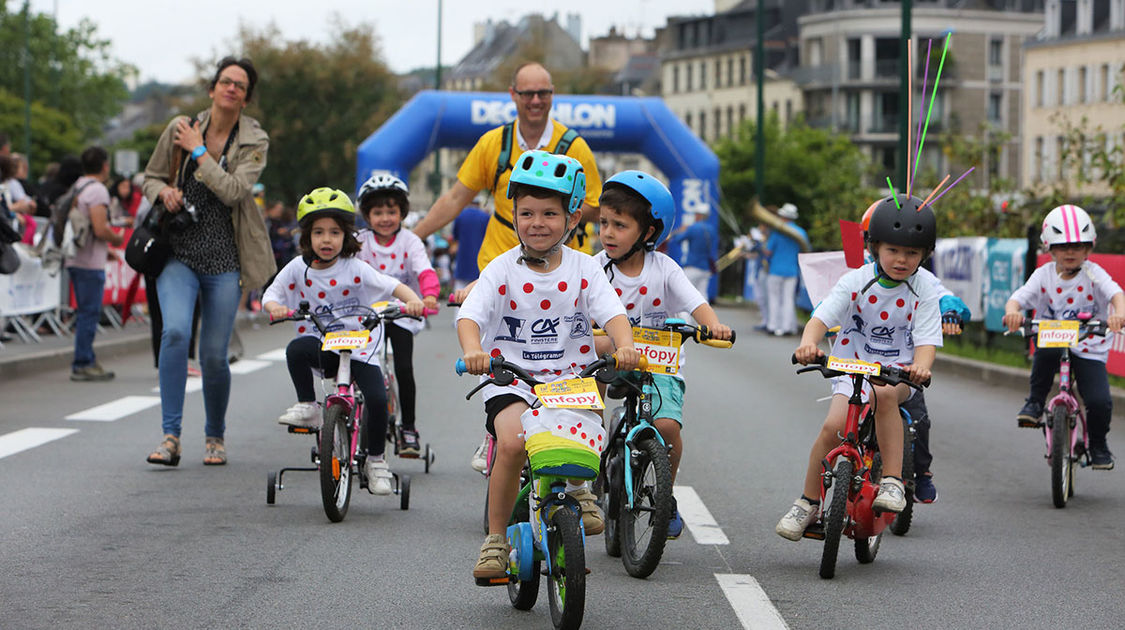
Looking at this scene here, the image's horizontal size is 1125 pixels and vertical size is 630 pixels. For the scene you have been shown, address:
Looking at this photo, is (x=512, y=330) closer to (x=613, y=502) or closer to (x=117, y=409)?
(x=613, y=502)

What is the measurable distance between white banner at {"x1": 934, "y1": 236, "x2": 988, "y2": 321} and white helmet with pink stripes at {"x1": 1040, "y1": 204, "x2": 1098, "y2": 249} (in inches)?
420

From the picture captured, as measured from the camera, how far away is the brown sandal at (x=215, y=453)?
32.2 feet

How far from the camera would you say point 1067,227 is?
9.14m

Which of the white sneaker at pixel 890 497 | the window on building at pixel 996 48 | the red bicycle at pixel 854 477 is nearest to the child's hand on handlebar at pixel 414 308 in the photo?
the red bicycle at pixel 854 477

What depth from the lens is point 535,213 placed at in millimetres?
5871

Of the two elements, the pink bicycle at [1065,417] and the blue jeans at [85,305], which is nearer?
the pink bicycle at [1065,417]

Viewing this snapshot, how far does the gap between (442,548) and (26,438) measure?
4.66 metres

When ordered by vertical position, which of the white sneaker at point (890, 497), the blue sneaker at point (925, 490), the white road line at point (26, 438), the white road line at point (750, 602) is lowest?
the white road line at point (750, 602)

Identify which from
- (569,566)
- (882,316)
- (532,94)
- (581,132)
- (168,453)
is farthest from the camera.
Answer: (581,132)

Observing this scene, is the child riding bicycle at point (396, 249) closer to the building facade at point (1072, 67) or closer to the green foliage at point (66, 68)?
the building facade at point (1072, 67)

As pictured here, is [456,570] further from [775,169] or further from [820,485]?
[775,169]

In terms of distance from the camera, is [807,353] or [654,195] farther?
[654,195]

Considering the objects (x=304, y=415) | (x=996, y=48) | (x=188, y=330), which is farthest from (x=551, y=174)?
(x=996, y=48)

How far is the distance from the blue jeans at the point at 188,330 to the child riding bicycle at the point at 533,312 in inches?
150
